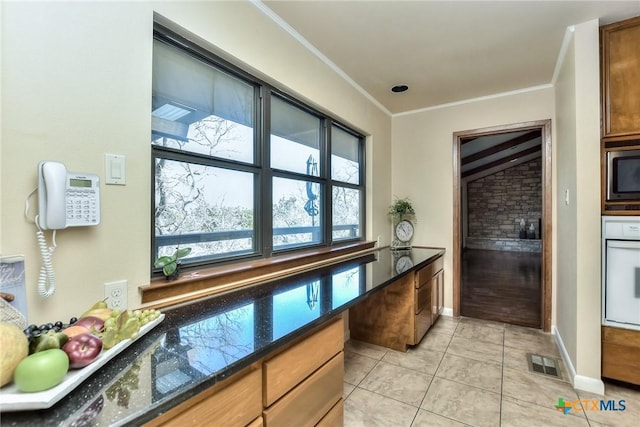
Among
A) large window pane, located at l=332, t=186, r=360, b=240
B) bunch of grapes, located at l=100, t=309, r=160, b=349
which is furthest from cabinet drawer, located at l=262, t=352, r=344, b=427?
large window pane, located at l=332, t=186, r=360, b=240

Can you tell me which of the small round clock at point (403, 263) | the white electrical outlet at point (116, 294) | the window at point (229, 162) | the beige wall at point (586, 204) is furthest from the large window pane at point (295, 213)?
the beige wall at point (586, 204)

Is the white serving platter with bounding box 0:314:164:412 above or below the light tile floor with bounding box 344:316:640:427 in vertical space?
above

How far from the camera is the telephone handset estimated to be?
960 mm

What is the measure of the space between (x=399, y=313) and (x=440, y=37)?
7.49 ft

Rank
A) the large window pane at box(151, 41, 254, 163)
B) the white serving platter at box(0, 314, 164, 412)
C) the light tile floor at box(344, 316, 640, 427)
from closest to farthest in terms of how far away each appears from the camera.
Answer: the white serving platter at box(0, 314, 164, 412)
the large window pane at box(151, 41, 254, 163)
the light tile floor at box(344, 316, 640, 427)

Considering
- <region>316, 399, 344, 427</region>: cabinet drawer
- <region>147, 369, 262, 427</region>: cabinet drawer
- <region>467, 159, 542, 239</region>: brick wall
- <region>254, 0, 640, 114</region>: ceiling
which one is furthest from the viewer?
<region>467, 159, 542, 239</region>: brick wall

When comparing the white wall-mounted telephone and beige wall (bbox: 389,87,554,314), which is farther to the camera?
beige wall (bbox: 389,87,554,314)

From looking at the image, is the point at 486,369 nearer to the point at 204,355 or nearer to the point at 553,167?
the point at 553,167

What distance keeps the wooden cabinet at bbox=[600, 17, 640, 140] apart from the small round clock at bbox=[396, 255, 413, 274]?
1.59 meters

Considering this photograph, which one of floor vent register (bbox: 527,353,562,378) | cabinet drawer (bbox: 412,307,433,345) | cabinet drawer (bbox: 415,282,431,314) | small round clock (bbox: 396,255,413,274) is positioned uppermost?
small round clock (bbox: 396,255,413,274)

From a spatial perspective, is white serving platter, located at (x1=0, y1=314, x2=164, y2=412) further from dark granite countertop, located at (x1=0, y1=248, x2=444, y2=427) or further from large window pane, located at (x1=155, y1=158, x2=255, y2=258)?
large window pane, located at (x1=155, y1=158, x2=255, y2=258)

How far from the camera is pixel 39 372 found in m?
0.63

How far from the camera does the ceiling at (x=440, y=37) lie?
189 centimetres

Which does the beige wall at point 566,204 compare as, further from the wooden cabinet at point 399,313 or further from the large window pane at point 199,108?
the large window pane at point 199,108
